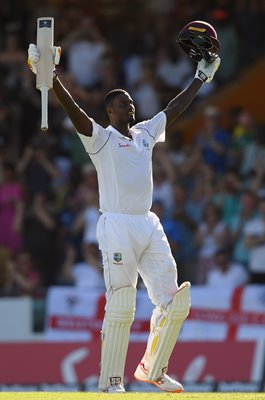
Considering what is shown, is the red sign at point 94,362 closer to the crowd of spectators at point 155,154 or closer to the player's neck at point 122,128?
the crowd of spectators at point 155,154

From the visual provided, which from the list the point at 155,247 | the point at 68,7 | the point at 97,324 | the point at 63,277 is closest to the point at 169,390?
the point at 155,247

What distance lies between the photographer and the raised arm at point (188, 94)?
9.14m

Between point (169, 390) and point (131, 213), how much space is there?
1223mm

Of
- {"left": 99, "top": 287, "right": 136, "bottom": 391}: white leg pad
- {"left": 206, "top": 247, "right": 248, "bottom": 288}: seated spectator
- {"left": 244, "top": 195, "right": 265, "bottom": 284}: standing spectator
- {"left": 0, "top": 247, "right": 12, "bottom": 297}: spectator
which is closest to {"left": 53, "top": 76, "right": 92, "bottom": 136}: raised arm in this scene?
{"left": 99, "top": 287, "right": 136, "bottom": 391}: white leg pad

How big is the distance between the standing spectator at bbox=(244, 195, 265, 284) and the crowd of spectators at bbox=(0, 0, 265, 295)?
1 cm

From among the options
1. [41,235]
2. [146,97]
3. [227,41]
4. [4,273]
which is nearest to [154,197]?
[41,235]

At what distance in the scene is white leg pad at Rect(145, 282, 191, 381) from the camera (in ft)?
28.5

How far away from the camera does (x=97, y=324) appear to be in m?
13.2

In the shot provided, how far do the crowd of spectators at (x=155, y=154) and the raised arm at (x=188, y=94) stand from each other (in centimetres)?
423

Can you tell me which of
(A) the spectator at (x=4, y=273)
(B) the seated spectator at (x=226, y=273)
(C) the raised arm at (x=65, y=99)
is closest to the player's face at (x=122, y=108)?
(C) the raised arm at (x=65, y=99)

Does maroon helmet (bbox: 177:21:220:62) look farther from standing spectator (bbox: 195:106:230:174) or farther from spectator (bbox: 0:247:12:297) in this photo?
standing spectator (bbox: 195:106:230:174)

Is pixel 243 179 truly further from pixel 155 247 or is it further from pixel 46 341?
pixel 155 247

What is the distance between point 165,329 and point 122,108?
1495mm

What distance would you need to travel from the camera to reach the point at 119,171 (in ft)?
28.3
